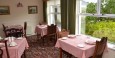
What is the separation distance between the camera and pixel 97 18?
384 centimetres

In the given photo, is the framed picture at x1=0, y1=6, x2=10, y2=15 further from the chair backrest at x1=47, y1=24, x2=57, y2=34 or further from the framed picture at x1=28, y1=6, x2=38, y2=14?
the chair backrest at x1=47, y1=24, x2=57, y2=34

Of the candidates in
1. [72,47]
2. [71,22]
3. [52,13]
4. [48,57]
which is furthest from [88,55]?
[52,13]

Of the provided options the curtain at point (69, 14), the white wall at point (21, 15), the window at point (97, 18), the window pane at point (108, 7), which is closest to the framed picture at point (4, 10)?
the white wall at point (21, 15)

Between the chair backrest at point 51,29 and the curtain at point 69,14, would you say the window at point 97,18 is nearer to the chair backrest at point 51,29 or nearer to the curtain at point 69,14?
the curtain at point 69,14

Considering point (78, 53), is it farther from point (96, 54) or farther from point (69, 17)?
point (69, 17)

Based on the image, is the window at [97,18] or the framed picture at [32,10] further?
the framed picture at [32,10]

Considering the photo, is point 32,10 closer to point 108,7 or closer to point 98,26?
point 98,26

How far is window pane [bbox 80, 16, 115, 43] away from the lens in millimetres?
3488

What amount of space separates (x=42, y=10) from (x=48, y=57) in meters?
3.86

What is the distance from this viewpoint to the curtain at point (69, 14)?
4519 millimetres

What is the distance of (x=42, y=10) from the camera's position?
→ 285 inches

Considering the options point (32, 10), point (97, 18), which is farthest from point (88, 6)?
point (32, 10)

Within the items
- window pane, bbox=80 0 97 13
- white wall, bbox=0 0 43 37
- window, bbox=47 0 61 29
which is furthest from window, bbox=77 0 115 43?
white wall, bbox=0 0 43 37

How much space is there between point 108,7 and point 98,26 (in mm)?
643
